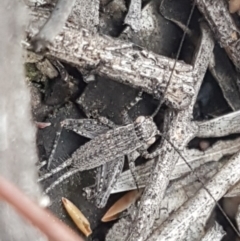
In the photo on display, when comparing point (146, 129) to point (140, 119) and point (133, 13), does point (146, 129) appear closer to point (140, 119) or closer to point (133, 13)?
point (140, 119)

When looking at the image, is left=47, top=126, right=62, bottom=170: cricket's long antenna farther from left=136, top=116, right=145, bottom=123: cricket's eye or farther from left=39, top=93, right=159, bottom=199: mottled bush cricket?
left=136, top=116, right=145, bottom=123: cricket's eye

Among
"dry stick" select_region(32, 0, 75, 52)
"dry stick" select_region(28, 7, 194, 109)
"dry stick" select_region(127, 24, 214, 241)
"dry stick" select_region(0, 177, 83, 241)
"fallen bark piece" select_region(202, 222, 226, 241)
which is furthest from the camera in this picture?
"fallen bark piece" select_region(202, 222, 226, 241)

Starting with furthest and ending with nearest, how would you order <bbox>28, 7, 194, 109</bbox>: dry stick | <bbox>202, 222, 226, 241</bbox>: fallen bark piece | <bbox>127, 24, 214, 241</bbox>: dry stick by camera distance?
1. <bbox>202, 222, 226, 241</bbox>: fallen bark piece
2. <bbox>127, 24, 214, 241</bbox>: dry stick
3. <bbox>28, 7, 194, 109</bbox>: dry stick

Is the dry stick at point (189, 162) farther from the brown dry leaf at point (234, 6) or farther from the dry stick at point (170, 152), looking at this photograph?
the brown dry leaf at point (234, 6)

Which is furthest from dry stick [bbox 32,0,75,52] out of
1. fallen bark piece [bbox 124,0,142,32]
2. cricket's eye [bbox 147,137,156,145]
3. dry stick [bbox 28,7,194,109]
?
cricket's eye [bbox 147,137,156,145]

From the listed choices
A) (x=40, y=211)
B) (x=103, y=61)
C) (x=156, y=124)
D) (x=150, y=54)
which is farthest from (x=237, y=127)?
(x=40, y=211)

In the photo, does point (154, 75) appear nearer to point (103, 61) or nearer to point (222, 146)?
point (103, 61)

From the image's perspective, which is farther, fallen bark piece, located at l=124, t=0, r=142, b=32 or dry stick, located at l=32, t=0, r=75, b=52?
fallen bark piece, located at l=124, t=0, r=142, b=32

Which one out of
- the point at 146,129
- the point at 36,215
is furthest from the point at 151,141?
the point at 36,215
